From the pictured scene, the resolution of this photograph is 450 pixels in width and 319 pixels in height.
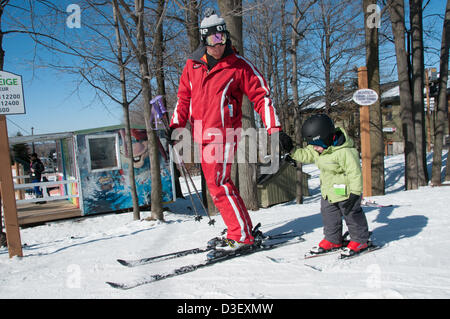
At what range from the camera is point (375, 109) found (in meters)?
8.88

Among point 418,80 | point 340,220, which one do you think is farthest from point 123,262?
point 418,80

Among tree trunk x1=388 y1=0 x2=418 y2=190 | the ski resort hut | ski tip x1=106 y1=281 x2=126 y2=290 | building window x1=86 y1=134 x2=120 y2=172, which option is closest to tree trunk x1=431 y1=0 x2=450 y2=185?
tree trunk x1=388 y1=0 x2=418 y2=190

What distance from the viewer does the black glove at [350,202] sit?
260 cm

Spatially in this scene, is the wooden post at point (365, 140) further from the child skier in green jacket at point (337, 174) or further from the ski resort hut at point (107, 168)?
the ski resort hut at point (107, 168)

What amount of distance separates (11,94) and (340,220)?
3.95 m

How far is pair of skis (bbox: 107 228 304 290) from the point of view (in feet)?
7.90

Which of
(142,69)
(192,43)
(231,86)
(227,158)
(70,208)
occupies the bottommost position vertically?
(70,208)

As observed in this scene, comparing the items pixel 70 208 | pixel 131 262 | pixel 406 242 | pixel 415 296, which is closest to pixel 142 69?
pixel 131 262

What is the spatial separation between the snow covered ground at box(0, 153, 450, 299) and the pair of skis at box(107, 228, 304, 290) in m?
0.07

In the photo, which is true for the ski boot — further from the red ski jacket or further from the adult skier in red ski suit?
the red ski jacket

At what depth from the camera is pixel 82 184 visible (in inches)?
404

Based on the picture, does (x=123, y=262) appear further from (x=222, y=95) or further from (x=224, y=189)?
(x=222, y=95)
